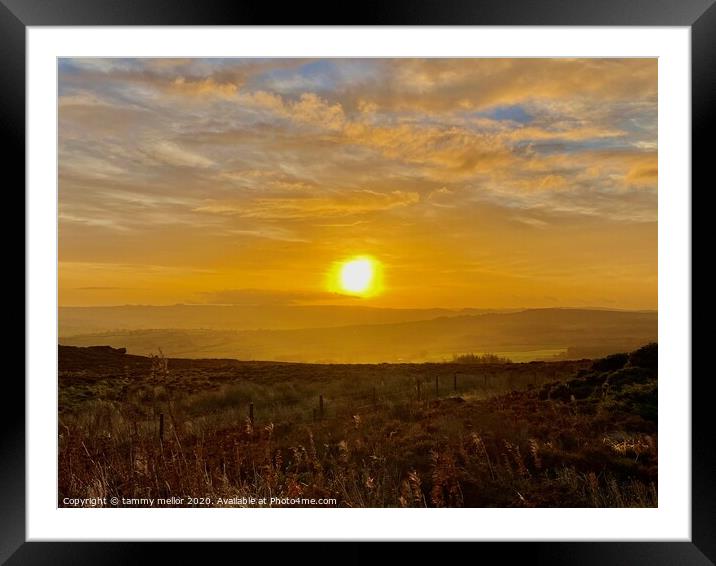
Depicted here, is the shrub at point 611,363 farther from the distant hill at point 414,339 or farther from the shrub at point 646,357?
the distant hill at point 414,339

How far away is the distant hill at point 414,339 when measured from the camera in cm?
521

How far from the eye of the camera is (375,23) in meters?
1.93

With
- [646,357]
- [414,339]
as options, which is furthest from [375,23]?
[646,357]

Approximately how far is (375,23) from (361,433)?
397cm

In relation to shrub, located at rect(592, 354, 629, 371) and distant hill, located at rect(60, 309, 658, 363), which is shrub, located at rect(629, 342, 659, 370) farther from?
distant hill, located at rect(60, 309, 658, 363)

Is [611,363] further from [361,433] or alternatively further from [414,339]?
[361,433]

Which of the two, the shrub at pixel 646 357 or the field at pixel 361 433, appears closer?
the field at pixel 361 433

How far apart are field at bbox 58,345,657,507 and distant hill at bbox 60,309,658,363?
0.50 m

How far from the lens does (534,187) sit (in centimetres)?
464

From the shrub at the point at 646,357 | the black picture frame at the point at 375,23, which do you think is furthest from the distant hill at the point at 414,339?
the black picture frame at the point at 375,23

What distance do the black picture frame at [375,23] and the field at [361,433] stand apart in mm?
527

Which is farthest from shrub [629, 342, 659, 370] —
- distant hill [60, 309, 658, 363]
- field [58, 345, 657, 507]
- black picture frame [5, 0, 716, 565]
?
black picture frame [5, 0, 716, 565]

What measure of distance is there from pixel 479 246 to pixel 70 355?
620 centimetres

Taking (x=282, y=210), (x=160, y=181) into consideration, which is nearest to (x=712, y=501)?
(x=282, y=210)
